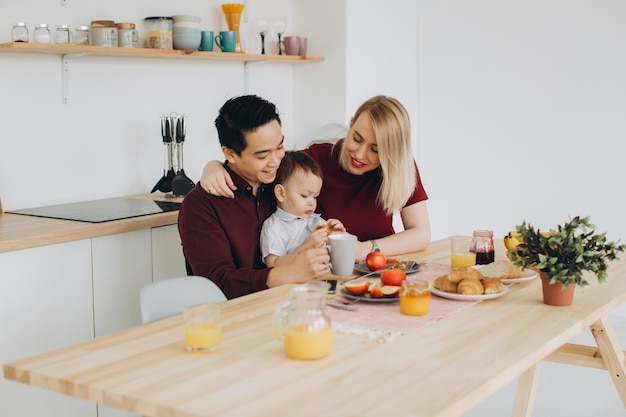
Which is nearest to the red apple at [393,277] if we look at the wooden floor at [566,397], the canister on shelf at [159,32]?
the wooden floor at [566,397]

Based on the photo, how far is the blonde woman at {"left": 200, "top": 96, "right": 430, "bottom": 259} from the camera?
272 centimetres

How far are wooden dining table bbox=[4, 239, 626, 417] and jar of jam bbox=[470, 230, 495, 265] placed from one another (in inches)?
17.4

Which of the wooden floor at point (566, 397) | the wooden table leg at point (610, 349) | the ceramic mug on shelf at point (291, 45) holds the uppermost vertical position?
the ceramic mug on shelf at point (291, 45)

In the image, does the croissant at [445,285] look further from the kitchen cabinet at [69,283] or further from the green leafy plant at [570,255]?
the kitchen cabinet at [69,283]

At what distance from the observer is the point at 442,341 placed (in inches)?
68.1

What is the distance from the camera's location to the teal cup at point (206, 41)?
13.2 feet

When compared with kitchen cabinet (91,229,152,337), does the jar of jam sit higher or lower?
higher

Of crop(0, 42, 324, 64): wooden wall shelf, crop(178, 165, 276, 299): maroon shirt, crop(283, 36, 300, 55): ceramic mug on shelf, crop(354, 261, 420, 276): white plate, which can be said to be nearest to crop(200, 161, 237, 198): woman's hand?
crop(178, 165, 276, 299): maroon shirt

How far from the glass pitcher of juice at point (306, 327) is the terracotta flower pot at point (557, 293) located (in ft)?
2.21

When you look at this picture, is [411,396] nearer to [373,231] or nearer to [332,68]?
[373,231]

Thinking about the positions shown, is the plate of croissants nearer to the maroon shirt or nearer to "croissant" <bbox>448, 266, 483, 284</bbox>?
"croissant" <bbox>448, 266, 483, 284</bbox>

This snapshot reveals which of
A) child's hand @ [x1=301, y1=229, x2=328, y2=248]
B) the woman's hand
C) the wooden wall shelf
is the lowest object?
child's hand @ [x1=301, y1=229, x2=328, y2=248]

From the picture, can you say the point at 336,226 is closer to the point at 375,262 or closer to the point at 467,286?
the point at 375,262

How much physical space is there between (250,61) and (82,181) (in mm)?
1294
